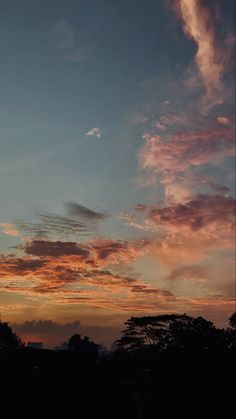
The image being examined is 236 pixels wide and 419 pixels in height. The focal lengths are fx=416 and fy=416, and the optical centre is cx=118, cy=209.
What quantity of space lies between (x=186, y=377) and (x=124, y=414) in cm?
907

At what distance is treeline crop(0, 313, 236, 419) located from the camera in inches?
1623

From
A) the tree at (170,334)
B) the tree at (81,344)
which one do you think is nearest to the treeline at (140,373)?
the tree at (170,334)

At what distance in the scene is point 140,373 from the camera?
53.3m

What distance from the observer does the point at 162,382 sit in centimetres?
5041

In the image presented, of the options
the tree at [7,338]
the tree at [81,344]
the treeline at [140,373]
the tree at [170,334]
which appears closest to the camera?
the treeline at [140,373]

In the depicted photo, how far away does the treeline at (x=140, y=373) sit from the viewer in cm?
4122

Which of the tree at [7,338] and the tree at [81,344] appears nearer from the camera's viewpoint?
the tree at [7,338]

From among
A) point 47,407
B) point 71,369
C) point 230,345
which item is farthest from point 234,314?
point 47,407

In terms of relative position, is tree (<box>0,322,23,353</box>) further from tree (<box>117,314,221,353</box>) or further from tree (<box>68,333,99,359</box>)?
tree (<box>117,314,221,353</box>)

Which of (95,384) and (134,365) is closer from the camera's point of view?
(95,384)

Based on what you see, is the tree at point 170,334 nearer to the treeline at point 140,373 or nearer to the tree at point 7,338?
the treeline at point 140,373

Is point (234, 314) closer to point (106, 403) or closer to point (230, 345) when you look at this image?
point (230, 345)

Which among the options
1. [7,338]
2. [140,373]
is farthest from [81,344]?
[140,373]

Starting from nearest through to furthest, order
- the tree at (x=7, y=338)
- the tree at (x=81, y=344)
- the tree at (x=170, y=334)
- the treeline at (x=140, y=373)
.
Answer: the treeline at (x=140, y=373), the tree at (x=170, y=334), the tree at (x=7, y=338), the tree at (x=81, y=344)
